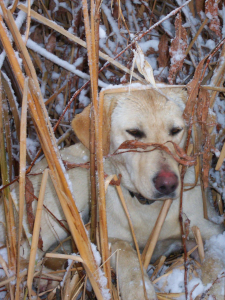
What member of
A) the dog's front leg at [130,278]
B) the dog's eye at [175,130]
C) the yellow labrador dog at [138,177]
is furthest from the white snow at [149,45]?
the dog's front leg at [130,278]

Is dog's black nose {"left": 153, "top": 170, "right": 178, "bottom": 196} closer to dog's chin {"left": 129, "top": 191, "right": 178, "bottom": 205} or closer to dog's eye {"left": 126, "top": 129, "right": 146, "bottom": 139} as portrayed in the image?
dog's chin {"left": 129, "top": 191, "right": 178, "bottom": 205}

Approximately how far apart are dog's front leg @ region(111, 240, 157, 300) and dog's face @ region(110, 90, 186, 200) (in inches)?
17.2

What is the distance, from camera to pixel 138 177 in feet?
6.06

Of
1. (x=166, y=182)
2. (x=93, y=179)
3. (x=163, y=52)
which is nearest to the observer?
A: (x=93, y=179)

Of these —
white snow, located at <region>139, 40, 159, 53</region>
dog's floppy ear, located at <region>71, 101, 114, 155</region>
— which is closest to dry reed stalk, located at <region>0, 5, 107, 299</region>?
dog's floppy ear, located at <region>71, 101, 114, 155</region>

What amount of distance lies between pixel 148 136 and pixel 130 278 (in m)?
0.90

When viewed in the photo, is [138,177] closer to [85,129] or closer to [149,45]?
[85,129]

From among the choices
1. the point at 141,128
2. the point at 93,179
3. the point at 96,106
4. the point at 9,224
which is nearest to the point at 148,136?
the point at 141,128

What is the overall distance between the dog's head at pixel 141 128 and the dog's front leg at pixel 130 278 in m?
0.43

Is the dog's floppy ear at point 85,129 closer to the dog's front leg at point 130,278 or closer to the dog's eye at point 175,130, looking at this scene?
the dog's eye at point 175,130

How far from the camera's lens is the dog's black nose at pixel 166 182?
5.41 ft

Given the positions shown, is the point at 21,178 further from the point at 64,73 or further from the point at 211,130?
the point at 64,73

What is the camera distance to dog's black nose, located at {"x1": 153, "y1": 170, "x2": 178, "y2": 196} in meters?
1.65

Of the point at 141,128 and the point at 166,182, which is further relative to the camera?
the point at 141,128
